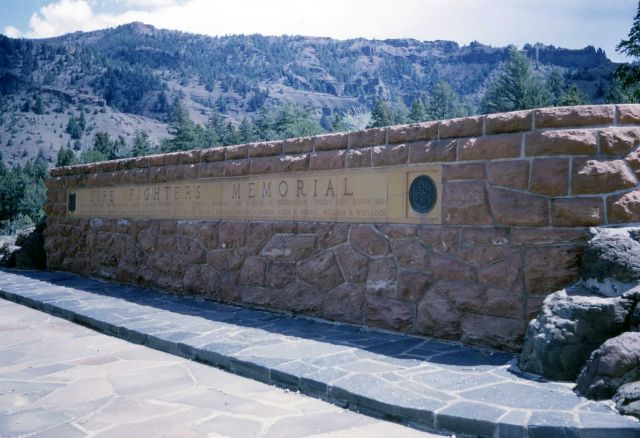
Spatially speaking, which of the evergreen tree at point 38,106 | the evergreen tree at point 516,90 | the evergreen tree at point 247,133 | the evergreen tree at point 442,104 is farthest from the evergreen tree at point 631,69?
the evergreen tree at point 38,106

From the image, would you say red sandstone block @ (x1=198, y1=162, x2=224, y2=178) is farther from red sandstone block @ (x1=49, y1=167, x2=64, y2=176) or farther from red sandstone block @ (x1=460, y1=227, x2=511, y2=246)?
red sandstone block @ (x1=49, y1=167, x2=64, y2=176)

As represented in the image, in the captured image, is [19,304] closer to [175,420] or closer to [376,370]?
[175,420]

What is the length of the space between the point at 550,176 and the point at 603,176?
316mm

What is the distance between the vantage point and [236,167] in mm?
5871

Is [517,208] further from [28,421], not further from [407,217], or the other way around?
[28,421]

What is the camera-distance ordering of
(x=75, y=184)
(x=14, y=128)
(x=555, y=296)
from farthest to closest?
(x=14, y=128) < (x=75, y=184) < (x=555, y=296)

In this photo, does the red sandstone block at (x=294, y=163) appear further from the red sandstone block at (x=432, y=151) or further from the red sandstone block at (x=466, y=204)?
the red sandstone block at (x=466, y=204)

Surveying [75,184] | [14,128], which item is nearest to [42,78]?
[14,128]

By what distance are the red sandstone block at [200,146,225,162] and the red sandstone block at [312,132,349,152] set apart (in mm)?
1435

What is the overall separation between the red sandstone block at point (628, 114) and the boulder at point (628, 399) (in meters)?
1.71

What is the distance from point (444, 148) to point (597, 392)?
2009 millimetres

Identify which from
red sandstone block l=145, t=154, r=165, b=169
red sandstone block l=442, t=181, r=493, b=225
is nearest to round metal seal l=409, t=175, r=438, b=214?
red sandstone block l=442, t=181, r=493, b=225

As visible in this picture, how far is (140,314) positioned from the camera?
5352 millimetres

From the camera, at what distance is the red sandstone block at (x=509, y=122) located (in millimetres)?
3713
